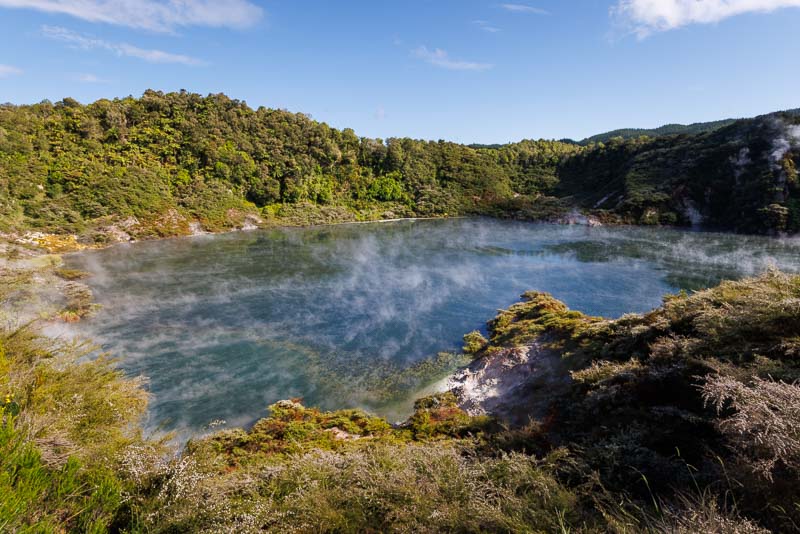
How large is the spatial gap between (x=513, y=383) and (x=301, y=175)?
75.1 metres

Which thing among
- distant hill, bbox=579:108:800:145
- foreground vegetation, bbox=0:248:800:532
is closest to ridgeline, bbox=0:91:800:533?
foreground vegetation, bbox=0:248:800:532

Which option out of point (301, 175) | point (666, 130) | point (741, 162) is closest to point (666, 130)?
point (666, 130)

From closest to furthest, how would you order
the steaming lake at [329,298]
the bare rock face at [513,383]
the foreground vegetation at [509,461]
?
1. the foreground vegetation at [509,461]
2. the bare rock face at [513,383]
3. the steaming lake at [329,298]

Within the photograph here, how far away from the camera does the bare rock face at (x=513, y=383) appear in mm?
11216

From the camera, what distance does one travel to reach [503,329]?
19609 mm

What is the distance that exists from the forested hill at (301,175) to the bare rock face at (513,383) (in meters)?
50.3

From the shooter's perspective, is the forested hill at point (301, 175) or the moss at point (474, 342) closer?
the moss at point (474, 342)

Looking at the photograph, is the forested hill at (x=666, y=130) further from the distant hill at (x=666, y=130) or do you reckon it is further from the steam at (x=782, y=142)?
the steam at (x=782, y=142)

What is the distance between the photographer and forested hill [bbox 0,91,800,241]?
51.8 metres

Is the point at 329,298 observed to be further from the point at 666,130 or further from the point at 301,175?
the point at 666,130

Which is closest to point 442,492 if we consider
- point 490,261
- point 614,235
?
point 490,261

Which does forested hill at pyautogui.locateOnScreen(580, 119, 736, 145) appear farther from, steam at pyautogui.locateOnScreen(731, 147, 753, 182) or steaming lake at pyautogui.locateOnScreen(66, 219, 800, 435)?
steaming lake at pyautogui.locateOnScreen(66, 219, 800, 435)

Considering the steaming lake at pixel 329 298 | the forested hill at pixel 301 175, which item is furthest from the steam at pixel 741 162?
the steaming lake at pixel 329 298

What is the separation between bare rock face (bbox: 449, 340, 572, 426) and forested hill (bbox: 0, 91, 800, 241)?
5030 cm
